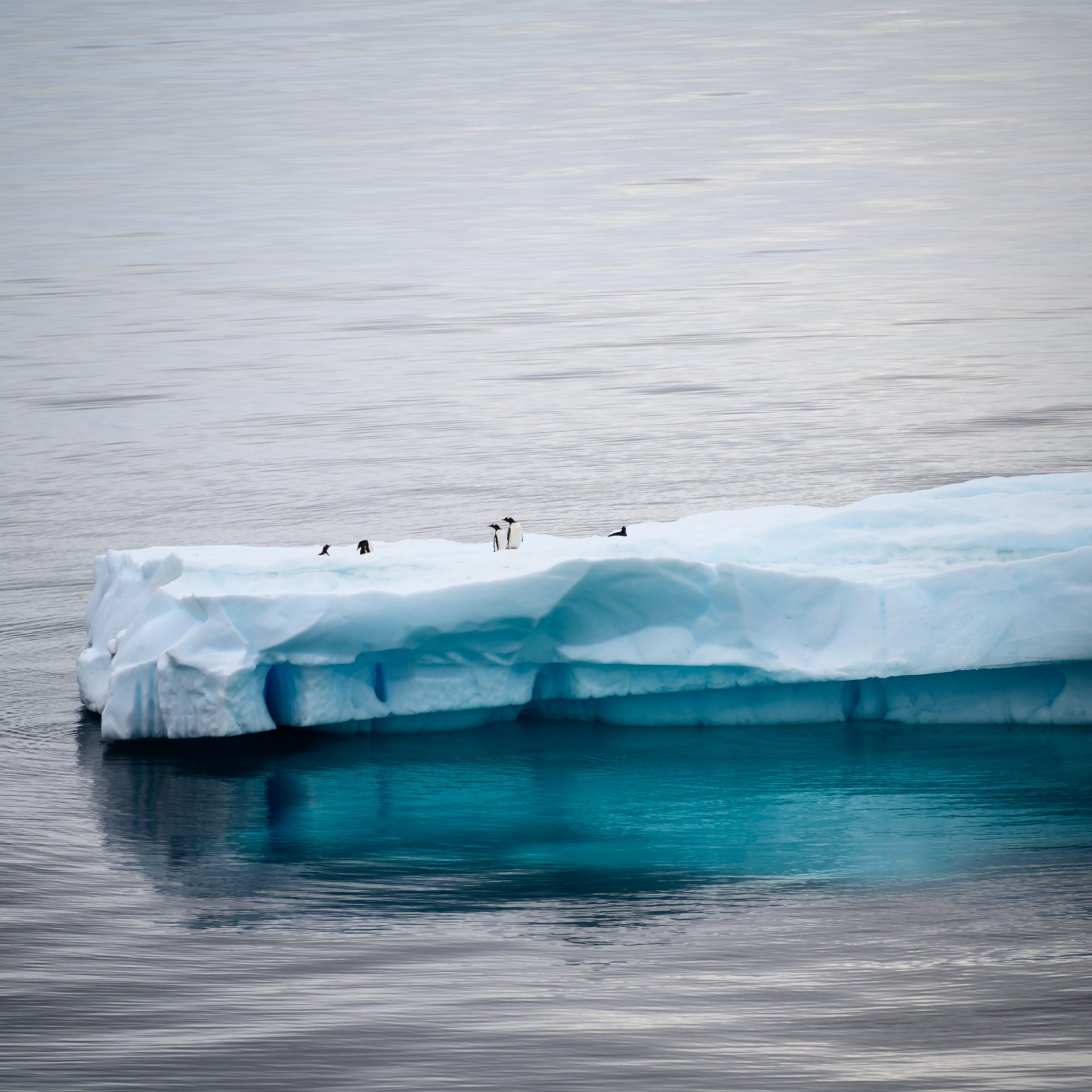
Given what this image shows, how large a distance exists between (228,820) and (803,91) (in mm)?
96547

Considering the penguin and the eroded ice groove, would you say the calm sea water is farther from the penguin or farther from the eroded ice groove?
A: the penguin

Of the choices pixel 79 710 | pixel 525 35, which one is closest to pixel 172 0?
pixel 525 35

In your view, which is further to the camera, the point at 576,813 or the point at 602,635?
the point at 602,635

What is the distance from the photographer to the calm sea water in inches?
377

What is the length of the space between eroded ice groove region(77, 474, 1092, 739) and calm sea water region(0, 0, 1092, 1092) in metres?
0.31

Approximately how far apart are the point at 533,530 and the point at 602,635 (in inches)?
345

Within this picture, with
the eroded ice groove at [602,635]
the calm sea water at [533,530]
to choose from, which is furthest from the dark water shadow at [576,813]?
the eroded ice groove at [602,635]

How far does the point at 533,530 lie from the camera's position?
22.8m

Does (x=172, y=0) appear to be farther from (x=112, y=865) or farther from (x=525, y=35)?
(x=112, y=865)

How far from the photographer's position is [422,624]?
13.7 metres

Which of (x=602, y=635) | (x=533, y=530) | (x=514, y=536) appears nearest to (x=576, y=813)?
(x=602, y=635)

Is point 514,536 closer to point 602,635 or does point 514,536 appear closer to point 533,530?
point 602,635

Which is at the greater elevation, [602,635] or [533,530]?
[533,530]

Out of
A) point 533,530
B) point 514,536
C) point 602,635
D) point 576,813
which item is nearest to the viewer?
point 576,813
